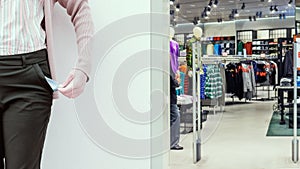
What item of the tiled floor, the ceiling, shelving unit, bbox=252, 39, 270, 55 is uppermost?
the ceiling

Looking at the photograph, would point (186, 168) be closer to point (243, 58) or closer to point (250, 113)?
point (250, 113)

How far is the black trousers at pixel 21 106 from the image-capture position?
1.06 m

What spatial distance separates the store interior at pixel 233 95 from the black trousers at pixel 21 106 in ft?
6.58

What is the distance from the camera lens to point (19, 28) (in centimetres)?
111

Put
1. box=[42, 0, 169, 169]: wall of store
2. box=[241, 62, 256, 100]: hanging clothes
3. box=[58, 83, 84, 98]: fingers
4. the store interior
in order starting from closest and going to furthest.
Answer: box=[58, 83, 84, 98]: fingers
box=[42, 0, 169, 169]: wall of store
the store interior
box=[241, 62, 256, 100]: hanging clothes

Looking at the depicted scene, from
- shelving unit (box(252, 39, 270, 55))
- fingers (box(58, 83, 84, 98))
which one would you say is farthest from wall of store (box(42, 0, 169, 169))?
shelving unit (box(252, 39, 270, 55))

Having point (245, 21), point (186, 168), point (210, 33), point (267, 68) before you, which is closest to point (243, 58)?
point (267, 68)

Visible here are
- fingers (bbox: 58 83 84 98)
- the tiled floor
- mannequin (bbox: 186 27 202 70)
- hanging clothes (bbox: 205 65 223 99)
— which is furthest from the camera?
hanging clothes (bbox: 205 65 223 99)

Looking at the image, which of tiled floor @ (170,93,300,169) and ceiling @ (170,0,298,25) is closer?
tiled floor @ (170,93,300,169)

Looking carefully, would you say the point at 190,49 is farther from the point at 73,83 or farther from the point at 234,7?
the point at 234,7

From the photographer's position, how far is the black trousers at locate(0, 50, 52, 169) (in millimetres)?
1061

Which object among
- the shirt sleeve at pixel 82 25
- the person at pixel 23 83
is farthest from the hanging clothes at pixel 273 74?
the person at pixel 23 83

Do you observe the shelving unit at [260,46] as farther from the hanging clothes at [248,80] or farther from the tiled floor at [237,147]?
the tiled floor at [237,147]

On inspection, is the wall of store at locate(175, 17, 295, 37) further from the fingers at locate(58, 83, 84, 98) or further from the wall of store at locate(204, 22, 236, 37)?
the fingers at locate(58, 83, 84, 98)
